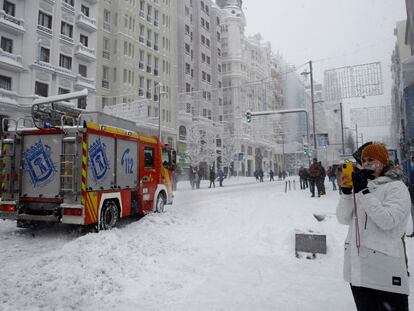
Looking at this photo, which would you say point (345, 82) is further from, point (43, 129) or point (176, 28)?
point (176, 28)

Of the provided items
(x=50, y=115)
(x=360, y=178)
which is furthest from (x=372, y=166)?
(x=50, y=115)

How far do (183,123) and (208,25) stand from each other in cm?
2112

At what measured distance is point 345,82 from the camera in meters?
18.7

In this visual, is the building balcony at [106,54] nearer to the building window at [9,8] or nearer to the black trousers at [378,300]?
the building window at [9,8]

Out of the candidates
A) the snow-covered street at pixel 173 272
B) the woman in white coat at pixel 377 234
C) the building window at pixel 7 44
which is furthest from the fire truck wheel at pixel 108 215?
the building window at pixel 7 44

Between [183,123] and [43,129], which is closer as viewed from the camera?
[43,129]

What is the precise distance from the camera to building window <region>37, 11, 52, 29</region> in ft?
91.6

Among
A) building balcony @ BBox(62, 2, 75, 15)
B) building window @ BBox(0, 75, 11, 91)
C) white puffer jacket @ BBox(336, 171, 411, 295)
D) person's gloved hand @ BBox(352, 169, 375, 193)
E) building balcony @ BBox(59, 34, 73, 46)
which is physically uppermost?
building balcony @ BBox(62, 2, 75, 15)

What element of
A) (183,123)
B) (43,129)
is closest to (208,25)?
(183,123)

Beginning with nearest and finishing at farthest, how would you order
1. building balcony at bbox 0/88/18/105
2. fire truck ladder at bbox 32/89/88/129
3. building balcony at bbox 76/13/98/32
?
fire truck ladder at bbox 32/89/88/129
building balcony at bbox 0/88/18/105
building balcony at bbox 76/13/98/32

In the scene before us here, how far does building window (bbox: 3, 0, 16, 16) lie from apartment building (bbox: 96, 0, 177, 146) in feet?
32.1

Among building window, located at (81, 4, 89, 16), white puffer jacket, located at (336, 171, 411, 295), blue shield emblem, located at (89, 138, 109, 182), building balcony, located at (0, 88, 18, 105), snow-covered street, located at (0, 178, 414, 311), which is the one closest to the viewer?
white puffer jacket, located at (336, 171, 411, 295)

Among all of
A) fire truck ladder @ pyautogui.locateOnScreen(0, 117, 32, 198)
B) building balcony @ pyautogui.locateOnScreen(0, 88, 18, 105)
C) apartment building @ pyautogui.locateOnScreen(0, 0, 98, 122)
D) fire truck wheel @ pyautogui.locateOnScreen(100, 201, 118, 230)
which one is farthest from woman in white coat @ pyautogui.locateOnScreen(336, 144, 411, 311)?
building balcony @ pyautogui.locateOnScreen(0, 88, 18, 105)

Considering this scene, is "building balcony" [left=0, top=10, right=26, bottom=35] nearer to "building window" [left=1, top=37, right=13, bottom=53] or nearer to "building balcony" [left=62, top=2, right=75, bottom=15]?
"building window" [left=1, top=37, right=13, bottom=53]
